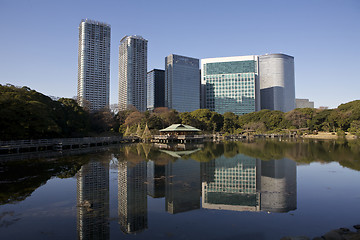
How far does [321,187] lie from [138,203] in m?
9.76

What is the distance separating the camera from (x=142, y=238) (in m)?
7.08

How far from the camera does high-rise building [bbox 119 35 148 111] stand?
373 feet

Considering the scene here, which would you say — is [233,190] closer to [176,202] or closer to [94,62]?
[176,202]

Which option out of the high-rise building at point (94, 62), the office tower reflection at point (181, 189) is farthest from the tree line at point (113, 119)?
the high-rise building at point (94, 62)

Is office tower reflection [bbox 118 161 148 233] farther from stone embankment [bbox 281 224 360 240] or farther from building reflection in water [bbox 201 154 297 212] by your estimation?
stone embankment [bbox 281 224 360 240]

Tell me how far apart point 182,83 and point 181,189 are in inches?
4053

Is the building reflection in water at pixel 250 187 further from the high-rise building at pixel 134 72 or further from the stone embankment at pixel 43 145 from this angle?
the high-rise building at pixel 134 72

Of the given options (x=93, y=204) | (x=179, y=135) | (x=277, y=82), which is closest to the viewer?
(x=93, y=204)

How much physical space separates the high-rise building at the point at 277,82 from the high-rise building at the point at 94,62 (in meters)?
85.8

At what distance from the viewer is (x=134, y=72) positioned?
114750 millimetres

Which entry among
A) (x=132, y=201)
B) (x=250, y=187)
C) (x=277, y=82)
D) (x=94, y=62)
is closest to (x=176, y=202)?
(x=132, y=201)

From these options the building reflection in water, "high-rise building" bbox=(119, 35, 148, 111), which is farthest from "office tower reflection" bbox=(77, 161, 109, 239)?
"high-rise building" bbox=(119, 35, 148, 111)

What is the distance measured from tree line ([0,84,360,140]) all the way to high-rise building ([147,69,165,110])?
57312 mm

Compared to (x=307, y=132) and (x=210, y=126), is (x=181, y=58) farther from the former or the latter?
(x=307, y=132)
